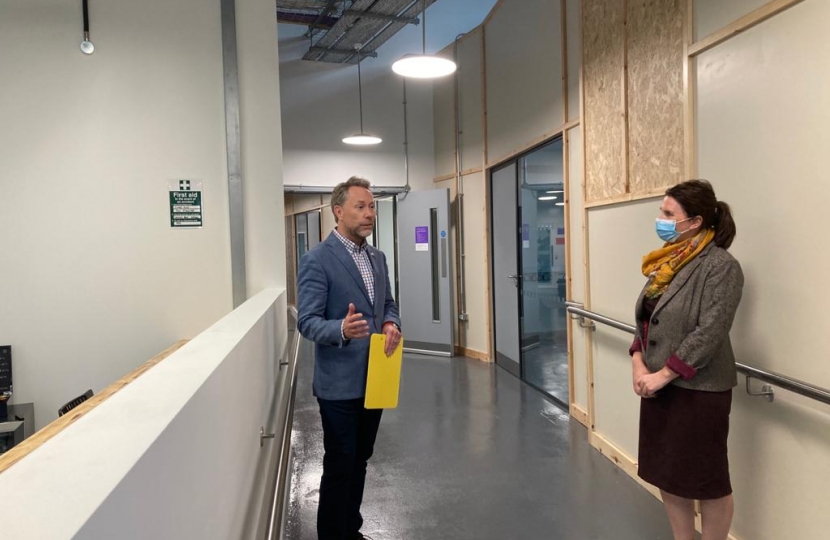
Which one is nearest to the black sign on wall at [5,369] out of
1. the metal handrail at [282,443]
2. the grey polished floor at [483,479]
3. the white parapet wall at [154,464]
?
the metal handrail at [282,443]

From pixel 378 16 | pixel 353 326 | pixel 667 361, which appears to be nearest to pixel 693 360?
pixel 667 361

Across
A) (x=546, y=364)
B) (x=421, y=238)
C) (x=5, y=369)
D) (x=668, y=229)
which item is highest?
(x=421, y=238)

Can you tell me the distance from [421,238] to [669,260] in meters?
5.53

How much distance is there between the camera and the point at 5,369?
3.72 m

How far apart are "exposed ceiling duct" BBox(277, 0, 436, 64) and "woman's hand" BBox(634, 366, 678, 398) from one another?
5.63 metres

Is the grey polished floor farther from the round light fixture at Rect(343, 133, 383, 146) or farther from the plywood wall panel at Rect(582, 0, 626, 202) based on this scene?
the round light fixture at Rect(343, 133, 383, 146)

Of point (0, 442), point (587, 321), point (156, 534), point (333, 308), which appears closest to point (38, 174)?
point (0, 442)

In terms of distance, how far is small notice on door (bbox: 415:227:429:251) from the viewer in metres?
7.80

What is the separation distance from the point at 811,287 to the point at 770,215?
1.20 ft

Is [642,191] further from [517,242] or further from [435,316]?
[435,316]

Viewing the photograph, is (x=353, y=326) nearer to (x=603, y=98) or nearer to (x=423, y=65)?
(x=603, y=98)

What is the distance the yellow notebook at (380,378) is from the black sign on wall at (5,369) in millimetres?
2863

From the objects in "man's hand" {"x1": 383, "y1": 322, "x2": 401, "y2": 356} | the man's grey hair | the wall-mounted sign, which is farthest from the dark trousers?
the wall-mounted sign

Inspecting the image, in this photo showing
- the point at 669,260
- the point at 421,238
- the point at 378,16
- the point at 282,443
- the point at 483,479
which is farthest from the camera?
the point at 421,238
